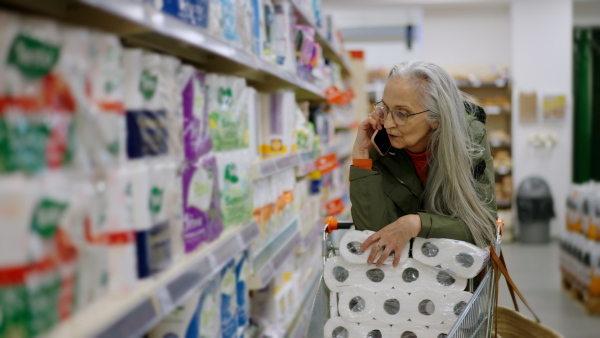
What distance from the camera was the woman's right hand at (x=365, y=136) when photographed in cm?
209

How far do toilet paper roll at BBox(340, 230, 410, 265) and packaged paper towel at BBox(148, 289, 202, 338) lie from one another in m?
0.52

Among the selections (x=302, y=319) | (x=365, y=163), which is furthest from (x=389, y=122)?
(x=302, y=319)

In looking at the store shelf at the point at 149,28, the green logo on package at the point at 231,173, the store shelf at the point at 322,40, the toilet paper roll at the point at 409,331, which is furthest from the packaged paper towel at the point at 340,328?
the store shelf at the point at 322,40

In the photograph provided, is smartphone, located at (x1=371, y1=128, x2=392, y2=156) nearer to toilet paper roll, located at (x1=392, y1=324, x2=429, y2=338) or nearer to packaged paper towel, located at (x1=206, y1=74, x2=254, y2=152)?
packaged paper towel, located at (x1=206, y1=74, x2=254, y2=152)

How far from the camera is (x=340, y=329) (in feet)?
5.73

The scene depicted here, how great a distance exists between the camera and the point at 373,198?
199 cm

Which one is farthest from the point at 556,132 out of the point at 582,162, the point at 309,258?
the point at 309,258

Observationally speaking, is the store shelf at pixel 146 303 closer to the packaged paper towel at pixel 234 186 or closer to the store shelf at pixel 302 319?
the packaged paper towel at pixel 234 186

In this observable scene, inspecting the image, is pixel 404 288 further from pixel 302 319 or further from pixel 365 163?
pixel 302 319

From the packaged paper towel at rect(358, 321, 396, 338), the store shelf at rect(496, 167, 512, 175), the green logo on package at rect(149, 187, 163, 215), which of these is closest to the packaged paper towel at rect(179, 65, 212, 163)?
the green logo on package at rect(149, 187, 163, 215)

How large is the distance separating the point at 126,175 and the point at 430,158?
4.09ft

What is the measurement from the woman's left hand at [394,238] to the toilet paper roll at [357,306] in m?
0.11

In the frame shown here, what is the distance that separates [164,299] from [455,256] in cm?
92

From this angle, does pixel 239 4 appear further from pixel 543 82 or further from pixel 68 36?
pixel 543 82
